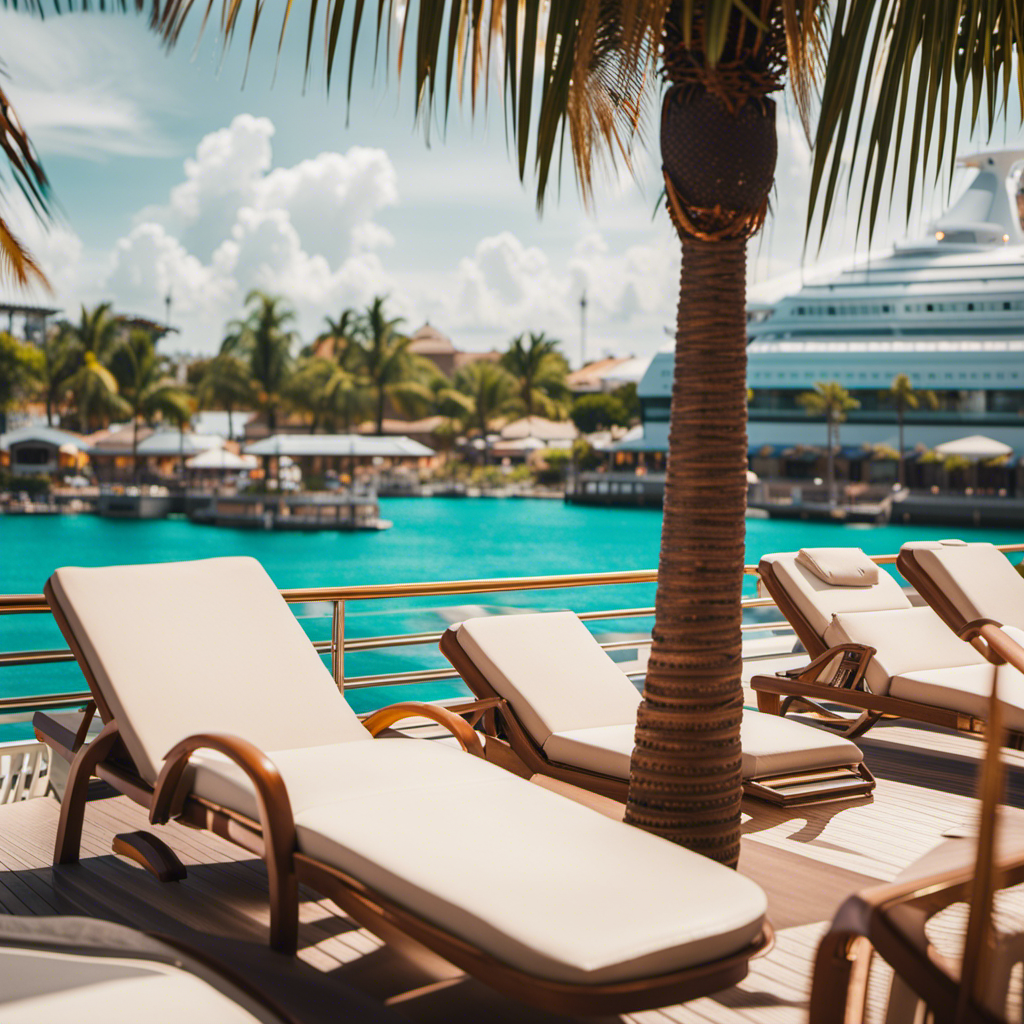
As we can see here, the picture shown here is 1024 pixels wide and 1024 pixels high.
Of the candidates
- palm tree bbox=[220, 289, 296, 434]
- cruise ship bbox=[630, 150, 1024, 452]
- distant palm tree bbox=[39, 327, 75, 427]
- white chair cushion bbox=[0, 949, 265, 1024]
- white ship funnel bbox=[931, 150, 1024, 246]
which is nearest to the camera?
white chair cushion bbox=[0, 949, 265, 1024]

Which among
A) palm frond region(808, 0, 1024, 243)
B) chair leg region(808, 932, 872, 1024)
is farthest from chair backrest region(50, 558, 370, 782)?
palm frond region(808, 0, 1024, 243)

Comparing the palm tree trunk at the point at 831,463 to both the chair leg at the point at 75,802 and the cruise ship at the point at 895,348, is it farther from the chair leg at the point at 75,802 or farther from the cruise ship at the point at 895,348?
the chair leg at the point at 75,802

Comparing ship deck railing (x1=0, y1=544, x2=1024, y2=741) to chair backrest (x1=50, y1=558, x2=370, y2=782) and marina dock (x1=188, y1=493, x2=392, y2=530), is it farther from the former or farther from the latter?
marina dock (x1=188, y1=493, x2=392, y2=530)

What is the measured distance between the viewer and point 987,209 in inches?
2515

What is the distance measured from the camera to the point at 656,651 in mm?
2715

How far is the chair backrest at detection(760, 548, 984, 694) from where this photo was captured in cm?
452

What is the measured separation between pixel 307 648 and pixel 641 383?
2161 inches

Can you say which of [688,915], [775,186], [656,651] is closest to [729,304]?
[775,186]

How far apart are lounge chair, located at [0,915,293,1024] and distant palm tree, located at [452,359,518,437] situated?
65.8 m

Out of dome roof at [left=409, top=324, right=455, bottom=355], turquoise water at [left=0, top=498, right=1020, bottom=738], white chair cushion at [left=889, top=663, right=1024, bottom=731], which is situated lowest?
turquoise water at [left=0, top=498, right=1020, bottom=738]

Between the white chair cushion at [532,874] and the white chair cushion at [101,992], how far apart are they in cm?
40

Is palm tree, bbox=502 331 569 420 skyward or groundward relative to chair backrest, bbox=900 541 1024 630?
skyward

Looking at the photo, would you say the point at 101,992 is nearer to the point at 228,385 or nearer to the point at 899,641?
the point at 899,641

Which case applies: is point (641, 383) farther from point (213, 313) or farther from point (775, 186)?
point (775, 186)
